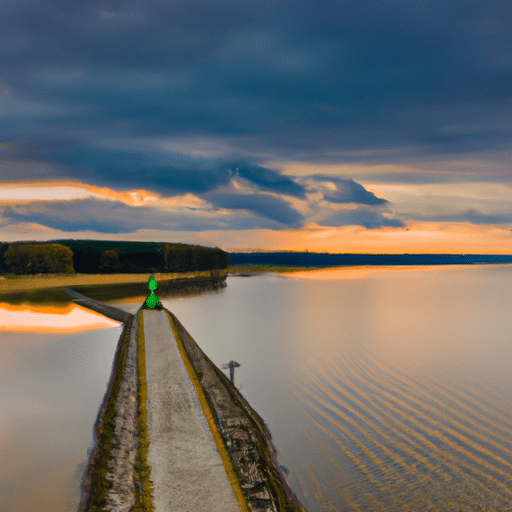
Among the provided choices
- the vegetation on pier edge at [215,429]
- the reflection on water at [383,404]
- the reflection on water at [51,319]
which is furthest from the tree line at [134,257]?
the vegetation on pier edge at [215,429]

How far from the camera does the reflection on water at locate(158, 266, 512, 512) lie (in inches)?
471

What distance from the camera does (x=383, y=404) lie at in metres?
19.0

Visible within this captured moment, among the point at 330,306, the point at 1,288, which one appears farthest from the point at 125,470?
the point at 1,288

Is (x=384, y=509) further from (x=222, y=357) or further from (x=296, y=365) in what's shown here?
(x=222, y=357)

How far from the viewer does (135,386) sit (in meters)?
16.1

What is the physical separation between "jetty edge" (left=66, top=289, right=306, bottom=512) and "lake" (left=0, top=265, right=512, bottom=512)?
1.60 metres

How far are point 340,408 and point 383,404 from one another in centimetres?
184

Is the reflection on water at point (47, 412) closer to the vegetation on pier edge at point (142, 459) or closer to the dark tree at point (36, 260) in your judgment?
the vegetation on pier edge at point (142, 459)

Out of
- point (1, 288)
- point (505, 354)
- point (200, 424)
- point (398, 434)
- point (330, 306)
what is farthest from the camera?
point (1, 288)

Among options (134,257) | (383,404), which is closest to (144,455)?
(383,404)

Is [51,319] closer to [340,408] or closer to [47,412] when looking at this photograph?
[47,412]

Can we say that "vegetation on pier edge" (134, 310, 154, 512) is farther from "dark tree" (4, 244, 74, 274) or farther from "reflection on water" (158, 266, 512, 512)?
"dark tree" (4, 244, 74, 274)

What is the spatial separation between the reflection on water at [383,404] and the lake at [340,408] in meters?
0.06

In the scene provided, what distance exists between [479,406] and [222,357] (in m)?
15.6
